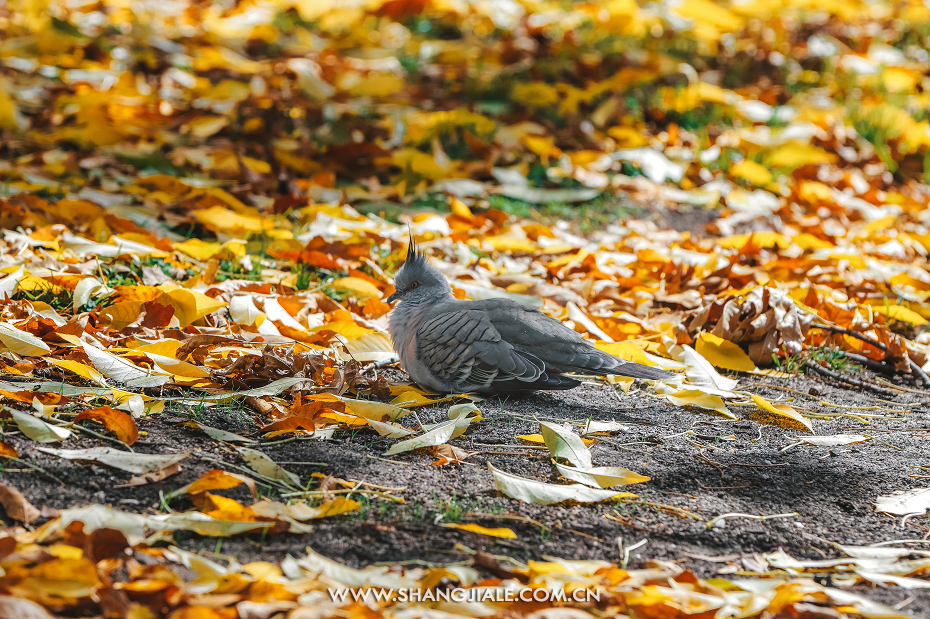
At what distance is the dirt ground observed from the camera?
5.77ft

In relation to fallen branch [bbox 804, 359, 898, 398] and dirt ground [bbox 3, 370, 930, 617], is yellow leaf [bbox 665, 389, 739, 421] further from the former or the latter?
fallen branch [bbox 804, 359, 898, 398]

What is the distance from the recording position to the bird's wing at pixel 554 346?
2594 mm

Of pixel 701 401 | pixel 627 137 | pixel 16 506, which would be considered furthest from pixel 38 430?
pixel 627 137

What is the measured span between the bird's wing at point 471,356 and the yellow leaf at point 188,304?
0.81 m

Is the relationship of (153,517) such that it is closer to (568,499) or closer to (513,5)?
(568,499)

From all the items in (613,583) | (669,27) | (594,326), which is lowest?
(594,326)

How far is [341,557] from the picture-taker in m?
1.67

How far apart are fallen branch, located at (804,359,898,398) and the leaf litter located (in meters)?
0.01

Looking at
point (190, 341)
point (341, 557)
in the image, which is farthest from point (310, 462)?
point (190, 341)

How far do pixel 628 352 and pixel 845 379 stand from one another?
0.87m

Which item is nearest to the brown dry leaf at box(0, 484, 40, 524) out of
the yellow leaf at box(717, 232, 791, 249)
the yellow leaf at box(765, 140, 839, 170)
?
the yellow leaf at box(717, 232, 791, 249)

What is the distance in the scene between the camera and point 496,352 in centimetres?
260

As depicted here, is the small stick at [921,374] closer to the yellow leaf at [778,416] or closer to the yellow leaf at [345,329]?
the yellow leaf at [778,416]

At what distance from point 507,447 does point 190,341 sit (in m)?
1.13
